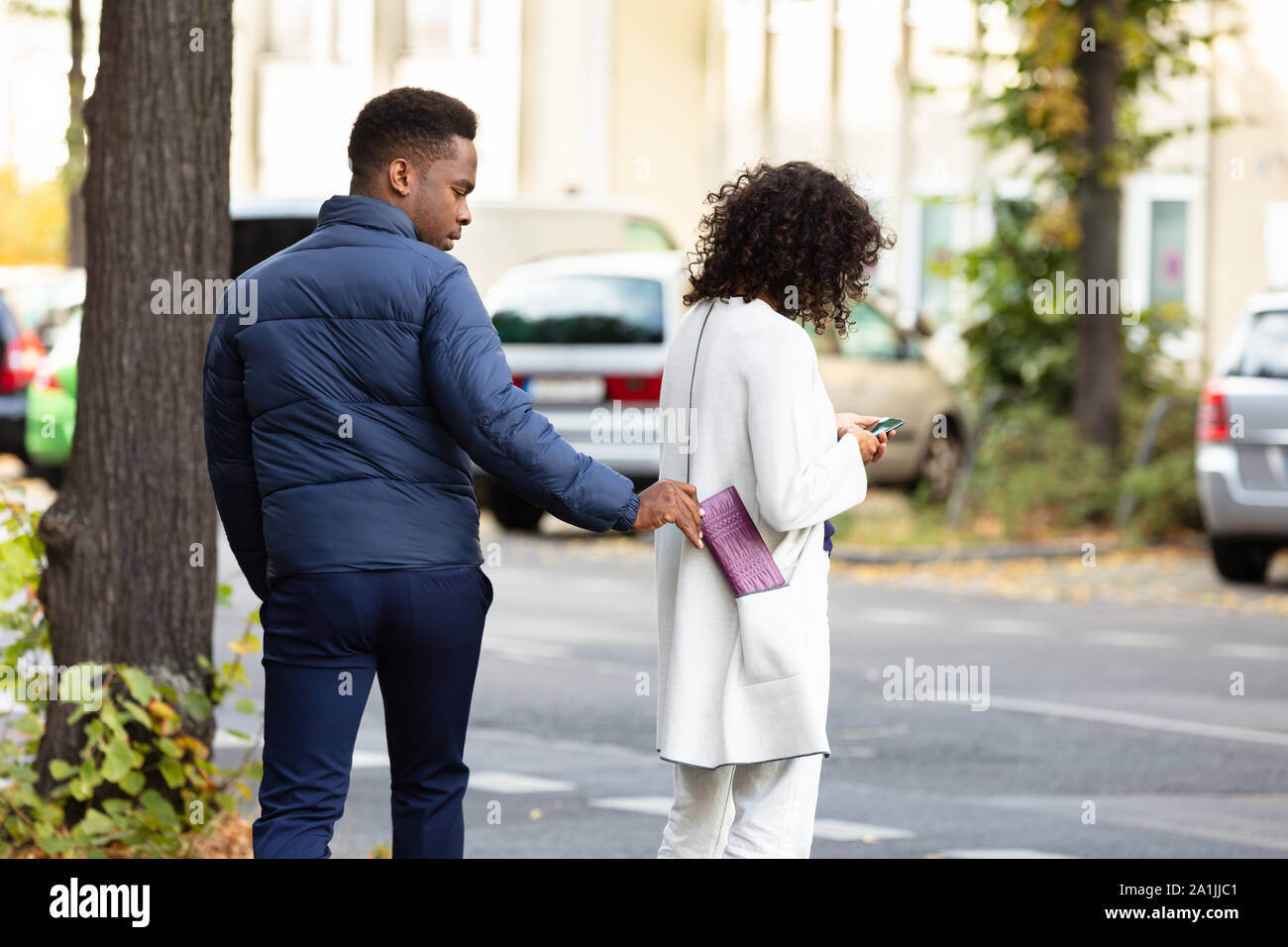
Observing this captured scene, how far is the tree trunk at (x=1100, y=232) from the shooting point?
1892 centimetres

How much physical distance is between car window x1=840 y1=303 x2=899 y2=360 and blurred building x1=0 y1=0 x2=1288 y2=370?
478 centimetres

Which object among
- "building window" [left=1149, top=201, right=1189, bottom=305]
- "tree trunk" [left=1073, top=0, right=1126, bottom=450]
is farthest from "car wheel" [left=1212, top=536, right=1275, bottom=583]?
"building window" [left=1149, top=201, right=1189, bottom=305]

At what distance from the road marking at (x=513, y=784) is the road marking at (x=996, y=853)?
1.63 meters

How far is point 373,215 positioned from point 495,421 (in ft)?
1.56

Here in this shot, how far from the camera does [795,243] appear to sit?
182 inches

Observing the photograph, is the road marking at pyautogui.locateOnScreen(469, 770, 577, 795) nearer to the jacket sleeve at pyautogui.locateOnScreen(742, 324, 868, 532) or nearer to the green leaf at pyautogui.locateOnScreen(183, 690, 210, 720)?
the green leaf at pyautogui.locateOnScreen(183, 690, 210, 720)

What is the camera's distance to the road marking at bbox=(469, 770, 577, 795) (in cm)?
804

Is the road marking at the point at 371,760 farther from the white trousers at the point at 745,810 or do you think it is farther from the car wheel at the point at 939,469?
the car wheel at the point at 939,469

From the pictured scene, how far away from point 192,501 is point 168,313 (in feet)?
1.69

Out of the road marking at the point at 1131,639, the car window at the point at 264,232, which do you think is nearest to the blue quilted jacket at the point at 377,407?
the road marking at the point at 1131,639

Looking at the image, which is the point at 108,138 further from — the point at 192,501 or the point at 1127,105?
the point at 1127,105

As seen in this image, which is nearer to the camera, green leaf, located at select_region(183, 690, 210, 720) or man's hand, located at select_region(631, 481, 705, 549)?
man's hand, located at select_region(631, 481, 705, 549)

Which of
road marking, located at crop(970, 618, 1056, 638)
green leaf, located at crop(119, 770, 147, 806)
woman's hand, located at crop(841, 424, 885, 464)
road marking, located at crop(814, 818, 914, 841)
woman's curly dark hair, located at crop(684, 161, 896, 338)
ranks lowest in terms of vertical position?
road marking, located at crop(970, 618, 1056, 638)

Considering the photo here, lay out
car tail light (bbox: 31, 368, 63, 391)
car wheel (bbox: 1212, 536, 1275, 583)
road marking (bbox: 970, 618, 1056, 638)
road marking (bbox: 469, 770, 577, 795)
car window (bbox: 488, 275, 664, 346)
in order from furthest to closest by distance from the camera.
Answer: car tail light (bbox: 31, 368, 63, 391) < car window (bbox: 488, 275, 664, 346) < car wheel (bbox: 1212, 536, 1275, 583) < road marking (bbox: 970, 618, 1056, 638) < road marking (bbox: 469, 770, 577, 795)
